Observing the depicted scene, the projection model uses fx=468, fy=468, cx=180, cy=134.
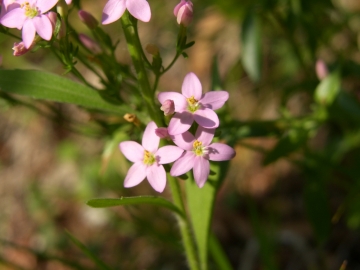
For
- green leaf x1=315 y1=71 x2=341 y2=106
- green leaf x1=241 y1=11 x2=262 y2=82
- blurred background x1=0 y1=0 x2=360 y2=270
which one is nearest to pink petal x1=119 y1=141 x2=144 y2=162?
blurred background x1=0 y1=0 x2=360 y2=270

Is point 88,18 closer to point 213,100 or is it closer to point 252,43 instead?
point 213,100

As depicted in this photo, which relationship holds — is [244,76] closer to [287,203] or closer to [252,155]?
[252,155]

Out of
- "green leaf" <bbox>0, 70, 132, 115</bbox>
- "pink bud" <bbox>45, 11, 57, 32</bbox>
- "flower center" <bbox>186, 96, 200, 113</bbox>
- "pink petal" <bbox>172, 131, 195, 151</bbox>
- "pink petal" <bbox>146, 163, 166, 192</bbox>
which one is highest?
"pink bud" <bbox>45, 11, 57, 32</bbox>

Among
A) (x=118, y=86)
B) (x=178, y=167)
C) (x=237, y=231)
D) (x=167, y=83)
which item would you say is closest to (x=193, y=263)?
(x=178, y=167)

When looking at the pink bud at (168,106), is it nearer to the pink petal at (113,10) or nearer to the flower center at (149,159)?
the flower center at (149,159)

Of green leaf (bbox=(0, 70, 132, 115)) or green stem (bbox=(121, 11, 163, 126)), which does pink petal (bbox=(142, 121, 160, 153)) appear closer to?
green stem (bbox=(121, 11, 163, 126))

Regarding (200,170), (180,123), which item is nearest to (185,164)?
Result: (200,170)

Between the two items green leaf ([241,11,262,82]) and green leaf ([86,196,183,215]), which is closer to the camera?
green leaf ([86,196,183,215])
